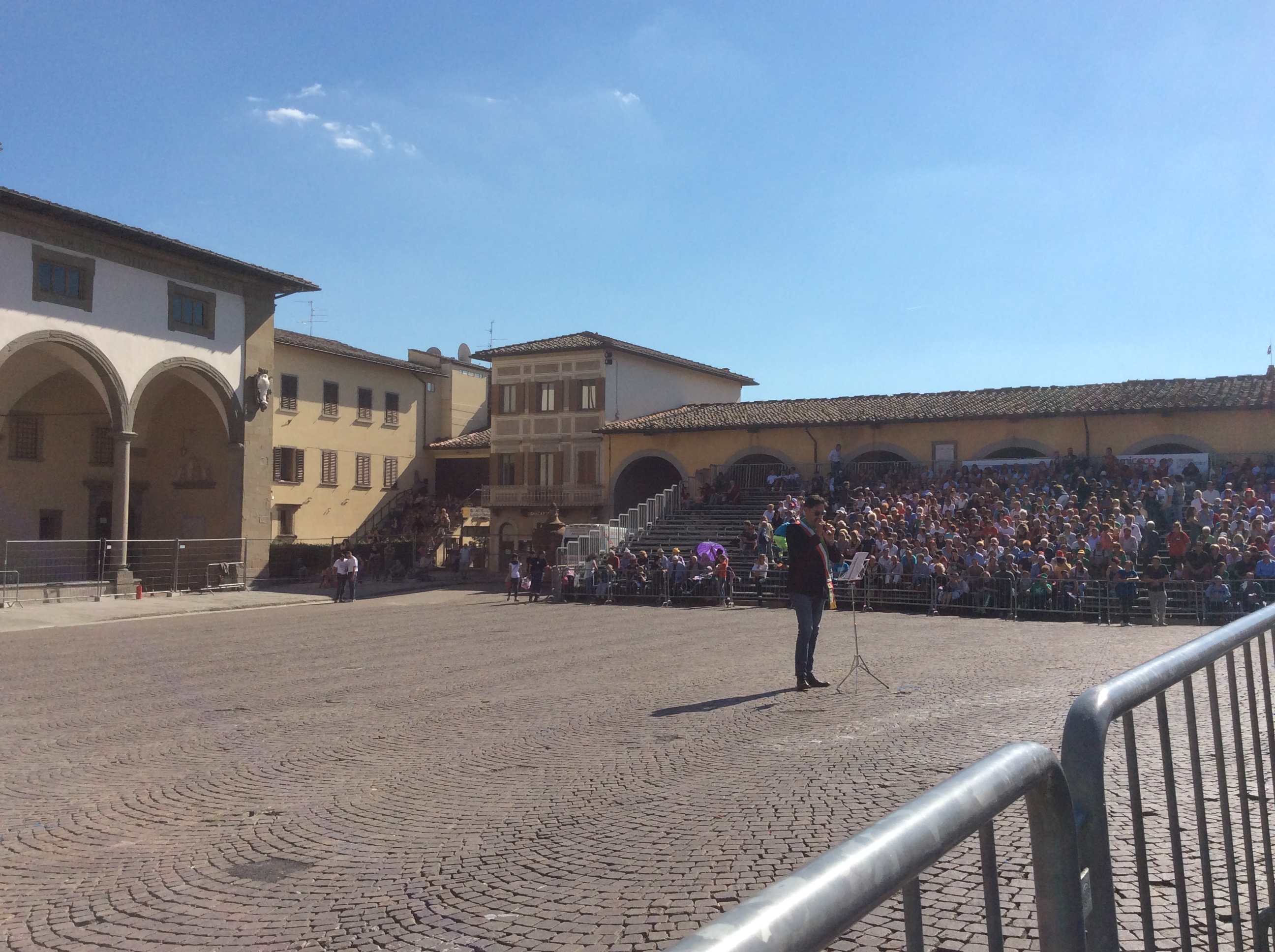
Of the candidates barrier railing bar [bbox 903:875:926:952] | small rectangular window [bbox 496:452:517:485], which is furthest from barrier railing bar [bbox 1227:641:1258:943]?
small rectangular window [bbox 496:452:517:485]

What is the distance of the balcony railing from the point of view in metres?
41.3

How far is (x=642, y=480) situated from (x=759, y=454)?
20.6 ft

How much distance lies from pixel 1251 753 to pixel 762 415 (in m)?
36.1

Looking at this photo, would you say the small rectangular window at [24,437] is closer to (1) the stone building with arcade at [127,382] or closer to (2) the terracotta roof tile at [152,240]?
(1) the stone building with arcade at [127,382]

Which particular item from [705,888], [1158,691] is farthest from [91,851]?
[1158,691]

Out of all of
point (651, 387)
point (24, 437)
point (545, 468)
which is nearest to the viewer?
point (24, 437)

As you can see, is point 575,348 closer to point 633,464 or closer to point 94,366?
point 633,464

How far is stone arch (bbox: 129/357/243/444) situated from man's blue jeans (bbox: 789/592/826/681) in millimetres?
27116

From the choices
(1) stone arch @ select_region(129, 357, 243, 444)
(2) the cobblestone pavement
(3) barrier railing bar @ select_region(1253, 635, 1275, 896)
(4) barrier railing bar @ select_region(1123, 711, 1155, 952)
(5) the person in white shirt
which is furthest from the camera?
(1) stone arch @ select_region(129, 357, 243, 444)

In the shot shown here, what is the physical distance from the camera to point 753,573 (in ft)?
88.3

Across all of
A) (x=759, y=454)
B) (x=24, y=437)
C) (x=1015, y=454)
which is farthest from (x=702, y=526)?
(x=24, y=437)

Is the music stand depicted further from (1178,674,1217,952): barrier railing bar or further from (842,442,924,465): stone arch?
(842,442,924,465): stone arch

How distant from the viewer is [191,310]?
110 feet

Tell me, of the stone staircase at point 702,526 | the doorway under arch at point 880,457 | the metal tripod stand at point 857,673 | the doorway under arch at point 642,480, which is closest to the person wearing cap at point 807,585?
the metal tripod stand at point 857,673
